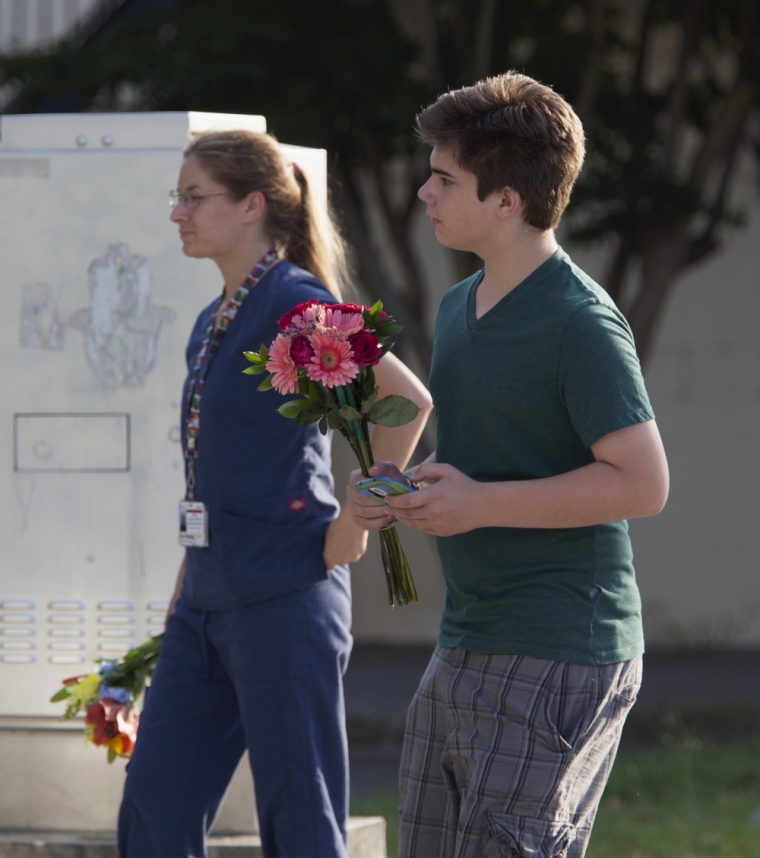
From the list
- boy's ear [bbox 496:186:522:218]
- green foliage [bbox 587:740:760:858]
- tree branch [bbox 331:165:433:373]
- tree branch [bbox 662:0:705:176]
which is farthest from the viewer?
tree branch [bbox 331:165:433:373]

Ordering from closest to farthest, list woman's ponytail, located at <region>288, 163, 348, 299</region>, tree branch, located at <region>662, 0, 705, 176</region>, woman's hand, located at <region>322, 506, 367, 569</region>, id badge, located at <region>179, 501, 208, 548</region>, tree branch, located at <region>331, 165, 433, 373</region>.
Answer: woman's hand, located at <region>322, 506, 367, 569</region> → id badge, located at <region>179, 501, 208, 548</region> → woman's ponytail, located at <region>288, 163, 348, 299</region> → tree branch, located at <region>662, 0, 705, 176</region> → tree branch, located at <region>331, 165, 433, 373</region>

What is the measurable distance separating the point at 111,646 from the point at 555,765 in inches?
76.5

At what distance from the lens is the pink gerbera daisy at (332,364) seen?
216cm

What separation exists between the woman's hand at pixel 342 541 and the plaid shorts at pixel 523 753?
524 millimetres

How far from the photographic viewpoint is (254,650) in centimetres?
268

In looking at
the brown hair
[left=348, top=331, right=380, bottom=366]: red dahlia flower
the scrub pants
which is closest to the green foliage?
the scrub pants

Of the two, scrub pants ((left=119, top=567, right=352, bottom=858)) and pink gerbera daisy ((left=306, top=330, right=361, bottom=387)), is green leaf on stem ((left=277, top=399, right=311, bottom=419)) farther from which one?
scrub pants ((left=119, top=567, right=352, bottom=858))

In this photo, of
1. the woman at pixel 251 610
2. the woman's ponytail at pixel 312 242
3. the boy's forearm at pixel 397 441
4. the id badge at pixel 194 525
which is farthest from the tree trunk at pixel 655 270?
the id badge at pixel 194 525

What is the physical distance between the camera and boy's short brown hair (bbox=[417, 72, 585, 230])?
2.07 m

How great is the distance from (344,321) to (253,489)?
0.65 metres

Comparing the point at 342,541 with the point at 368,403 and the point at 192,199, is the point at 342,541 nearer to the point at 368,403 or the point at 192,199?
the point at 368,403

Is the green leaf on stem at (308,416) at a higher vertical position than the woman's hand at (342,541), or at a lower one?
higher

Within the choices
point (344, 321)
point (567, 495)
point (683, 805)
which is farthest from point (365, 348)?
point (683, 805)

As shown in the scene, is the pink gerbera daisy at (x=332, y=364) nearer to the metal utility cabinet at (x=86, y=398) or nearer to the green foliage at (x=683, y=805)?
the metal utility cabinet at (x=86, y=398)
